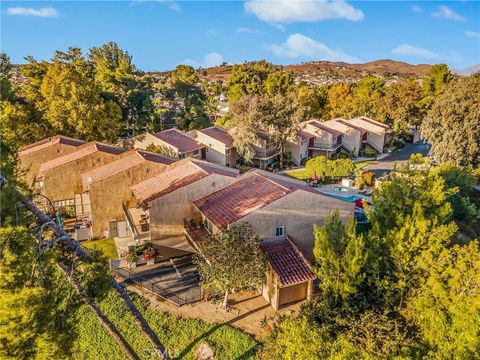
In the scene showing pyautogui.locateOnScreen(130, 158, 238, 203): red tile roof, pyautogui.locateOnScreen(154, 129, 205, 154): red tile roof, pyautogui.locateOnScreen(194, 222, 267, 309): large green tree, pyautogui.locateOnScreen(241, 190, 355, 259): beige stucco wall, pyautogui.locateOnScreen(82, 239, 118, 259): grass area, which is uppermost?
pyautogui.locateOnScreen(154, 129, 205, 154): red tile roof

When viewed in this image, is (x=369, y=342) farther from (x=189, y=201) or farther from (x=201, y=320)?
(x=189, y=201)

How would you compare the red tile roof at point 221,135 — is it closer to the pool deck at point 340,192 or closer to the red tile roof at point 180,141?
the red tile roof at point 180,141

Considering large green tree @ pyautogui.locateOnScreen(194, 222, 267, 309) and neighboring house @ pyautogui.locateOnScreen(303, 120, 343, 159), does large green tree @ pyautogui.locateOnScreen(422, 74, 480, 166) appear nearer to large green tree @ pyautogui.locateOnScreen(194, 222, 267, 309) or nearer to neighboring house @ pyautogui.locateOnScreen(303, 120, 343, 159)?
neighboring house @ pyautogui.locateOnScreen(303, 120, 343, 159)

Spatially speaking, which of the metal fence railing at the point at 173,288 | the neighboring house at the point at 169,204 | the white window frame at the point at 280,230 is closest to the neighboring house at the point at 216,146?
A: the neighboring house at the point at 169,204

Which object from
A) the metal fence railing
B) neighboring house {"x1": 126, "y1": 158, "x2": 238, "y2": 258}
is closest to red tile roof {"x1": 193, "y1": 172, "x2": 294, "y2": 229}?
neighboring house {"x1": 126, "y1": 158, "x2": 238, "y2": 258}

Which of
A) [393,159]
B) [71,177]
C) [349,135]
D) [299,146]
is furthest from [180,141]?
[393,159]

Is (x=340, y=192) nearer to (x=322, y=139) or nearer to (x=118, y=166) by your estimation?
(x=322, y=139)
